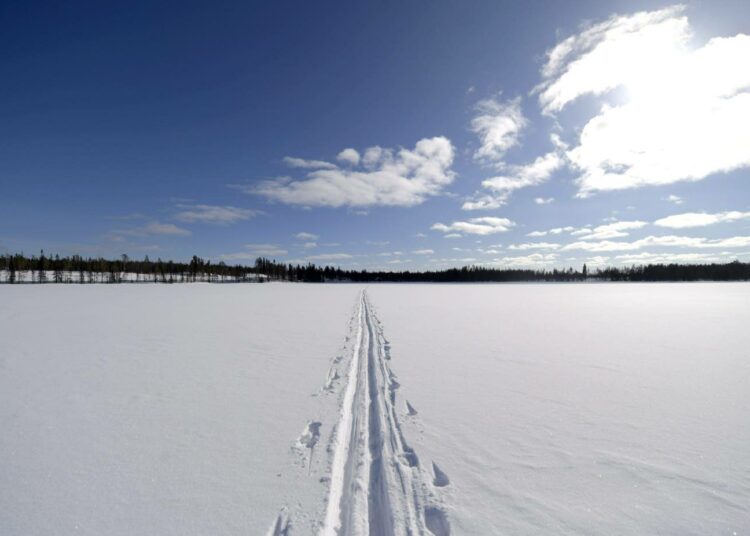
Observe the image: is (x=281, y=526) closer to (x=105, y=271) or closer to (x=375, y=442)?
(x=375, y=442)

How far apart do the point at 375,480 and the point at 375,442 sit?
100cm

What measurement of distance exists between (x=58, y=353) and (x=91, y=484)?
996 centimetres

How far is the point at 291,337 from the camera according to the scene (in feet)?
47.6

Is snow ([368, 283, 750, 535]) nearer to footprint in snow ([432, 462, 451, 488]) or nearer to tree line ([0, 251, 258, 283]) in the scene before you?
footprint in snow ([432, 462, 451, 488])

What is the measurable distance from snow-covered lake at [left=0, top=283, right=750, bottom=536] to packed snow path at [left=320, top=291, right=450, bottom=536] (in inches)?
0.9

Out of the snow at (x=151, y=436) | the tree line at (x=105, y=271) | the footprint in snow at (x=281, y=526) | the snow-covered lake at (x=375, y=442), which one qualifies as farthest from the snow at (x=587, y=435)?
the tree line at (x=105, y=271)

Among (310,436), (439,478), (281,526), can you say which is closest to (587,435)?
(439,478)

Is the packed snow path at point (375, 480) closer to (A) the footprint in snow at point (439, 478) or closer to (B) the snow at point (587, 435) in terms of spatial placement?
(A) the footprint in snow at point (439, 478)

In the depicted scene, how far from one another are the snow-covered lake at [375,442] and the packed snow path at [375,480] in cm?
2

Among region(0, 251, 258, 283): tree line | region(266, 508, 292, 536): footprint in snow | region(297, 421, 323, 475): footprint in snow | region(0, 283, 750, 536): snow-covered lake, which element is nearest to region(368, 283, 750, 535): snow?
region(0, 283, 750, 536): snow-covered lake

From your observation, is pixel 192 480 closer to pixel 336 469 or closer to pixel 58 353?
pixel 336 469

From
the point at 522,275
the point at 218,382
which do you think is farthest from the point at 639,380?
the point at 522,275

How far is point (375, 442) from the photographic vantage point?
210 inches

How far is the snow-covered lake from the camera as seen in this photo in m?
3.68
